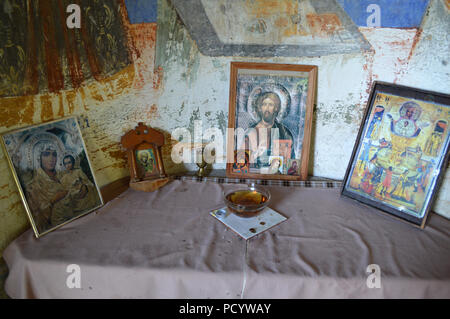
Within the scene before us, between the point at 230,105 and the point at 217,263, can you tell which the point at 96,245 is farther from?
the point at 230,105

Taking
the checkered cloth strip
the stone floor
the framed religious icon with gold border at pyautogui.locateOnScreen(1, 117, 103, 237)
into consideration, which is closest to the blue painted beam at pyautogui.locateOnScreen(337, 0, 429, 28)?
the checkered cloth strip

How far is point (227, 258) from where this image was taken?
1.31 metres

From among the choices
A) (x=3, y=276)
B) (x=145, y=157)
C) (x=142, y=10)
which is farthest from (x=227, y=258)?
(x=142, y=10)

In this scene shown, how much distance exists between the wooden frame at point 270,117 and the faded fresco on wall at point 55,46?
0.65 metres

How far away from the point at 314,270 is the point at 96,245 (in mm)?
890

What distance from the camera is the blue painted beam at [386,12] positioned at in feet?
5.07

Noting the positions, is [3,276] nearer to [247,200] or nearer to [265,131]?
[247,200]

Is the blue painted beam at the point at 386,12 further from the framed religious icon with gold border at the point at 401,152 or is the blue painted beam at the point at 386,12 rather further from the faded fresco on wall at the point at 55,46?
the faded fresco on wall at the point at 55,46

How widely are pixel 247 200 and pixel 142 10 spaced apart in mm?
1110

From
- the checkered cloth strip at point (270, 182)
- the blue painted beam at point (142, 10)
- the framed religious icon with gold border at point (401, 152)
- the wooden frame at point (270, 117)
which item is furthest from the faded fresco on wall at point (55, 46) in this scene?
the framed religious icon with gold border at point (401, 152)

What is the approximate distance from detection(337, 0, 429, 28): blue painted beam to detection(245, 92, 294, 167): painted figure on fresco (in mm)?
Result: 553

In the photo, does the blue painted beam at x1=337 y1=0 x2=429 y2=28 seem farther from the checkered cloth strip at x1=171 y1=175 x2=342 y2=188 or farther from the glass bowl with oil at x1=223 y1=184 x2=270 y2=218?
the glass bowl with oil at x1=223 y1=184 x2=270 y2=218
